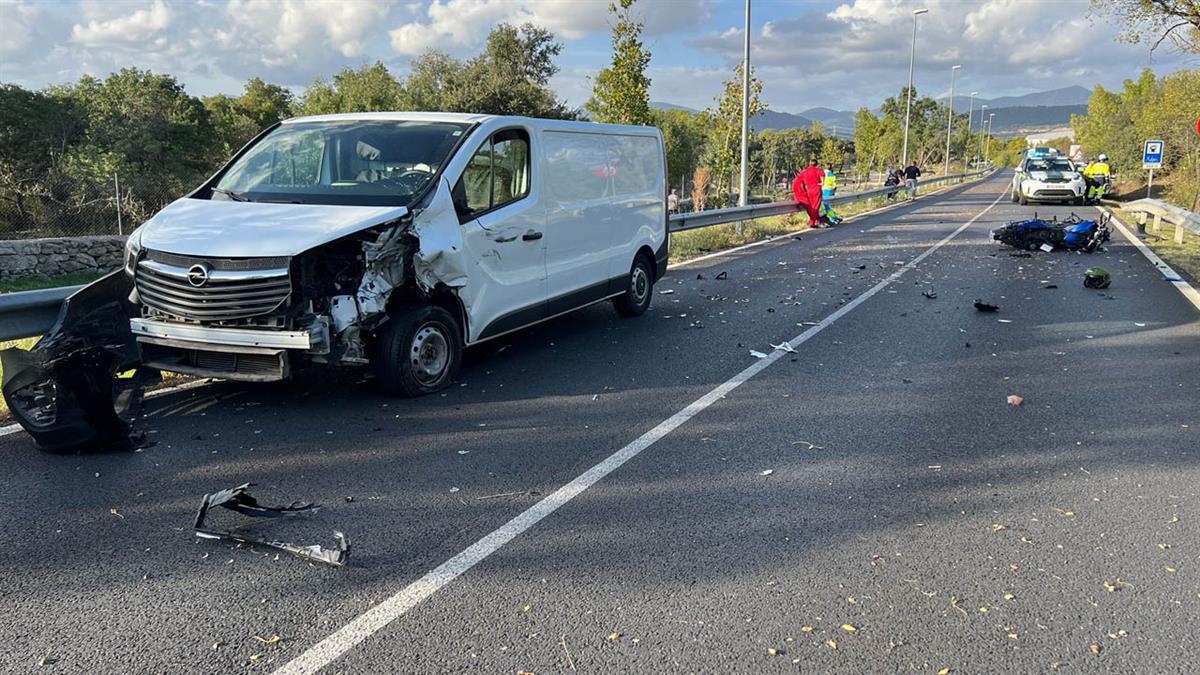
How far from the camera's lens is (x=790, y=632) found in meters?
3.06

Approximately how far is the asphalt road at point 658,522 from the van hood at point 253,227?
113cm

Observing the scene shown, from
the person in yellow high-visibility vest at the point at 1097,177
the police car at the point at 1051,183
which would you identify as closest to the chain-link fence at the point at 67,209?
the police car at the point at 1051,183

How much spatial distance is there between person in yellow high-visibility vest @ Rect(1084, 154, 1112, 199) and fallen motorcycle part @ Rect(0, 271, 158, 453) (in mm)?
33495

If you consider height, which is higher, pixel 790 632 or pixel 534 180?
pixel 534 180

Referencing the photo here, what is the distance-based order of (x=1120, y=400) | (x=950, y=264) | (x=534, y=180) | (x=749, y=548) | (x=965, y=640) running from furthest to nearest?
(x=950, y=264) < (x=534, y=180) < (x=1120, y=400) < (x=749, y=548) < (x=965, y=640)

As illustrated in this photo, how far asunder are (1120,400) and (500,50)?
155 ft

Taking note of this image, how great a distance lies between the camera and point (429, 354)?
6223mm

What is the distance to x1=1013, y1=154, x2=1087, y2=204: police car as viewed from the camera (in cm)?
3064

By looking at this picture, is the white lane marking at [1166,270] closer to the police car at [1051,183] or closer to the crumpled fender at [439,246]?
the crumpled fender at [439,246]

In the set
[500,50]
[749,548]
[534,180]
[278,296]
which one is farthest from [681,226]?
[500,50]

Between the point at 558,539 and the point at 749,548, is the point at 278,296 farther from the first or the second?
the point at 749,548

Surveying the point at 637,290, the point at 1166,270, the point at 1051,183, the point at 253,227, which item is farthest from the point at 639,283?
the point at 1051,183

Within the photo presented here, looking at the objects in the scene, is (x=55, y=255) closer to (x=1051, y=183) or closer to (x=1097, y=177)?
(x=1051, y=183)

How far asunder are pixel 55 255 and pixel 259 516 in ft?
53.1
